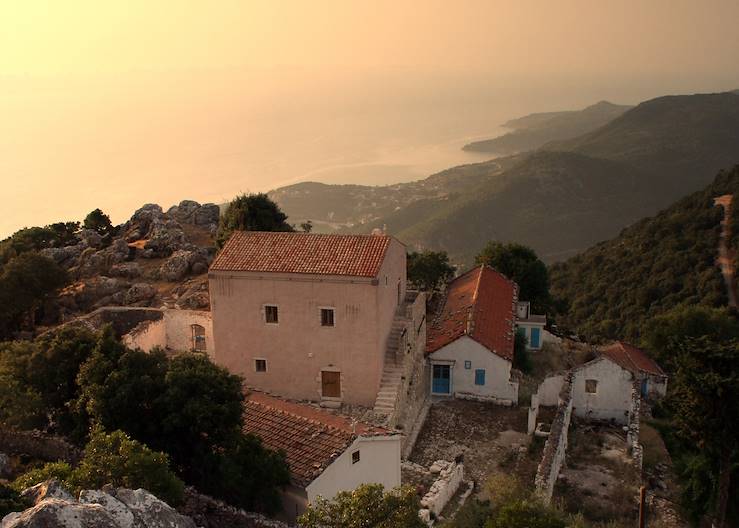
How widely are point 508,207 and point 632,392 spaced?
95.1 metres

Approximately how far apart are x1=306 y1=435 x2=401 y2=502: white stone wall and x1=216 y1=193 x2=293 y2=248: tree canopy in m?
23.8

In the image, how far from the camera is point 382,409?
73.1 feet

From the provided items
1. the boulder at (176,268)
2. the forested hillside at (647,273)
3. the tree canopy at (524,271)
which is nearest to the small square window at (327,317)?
the boulder at (176,268)

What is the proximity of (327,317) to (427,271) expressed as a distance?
1785 cm

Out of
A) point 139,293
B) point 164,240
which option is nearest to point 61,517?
point 139,293

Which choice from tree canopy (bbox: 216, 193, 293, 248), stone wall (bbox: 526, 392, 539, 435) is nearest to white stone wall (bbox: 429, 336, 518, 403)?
stone wall (bbox: 526, 392, 539, 435)

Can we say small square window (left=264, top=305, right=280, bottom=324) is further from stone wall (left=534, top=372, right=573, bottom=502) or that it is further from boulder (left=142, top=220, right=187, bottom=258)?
boulder (left=142, top=220, right=187, bottom=258)

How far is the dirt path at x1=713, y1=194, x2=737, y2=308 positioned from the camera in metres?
50.9

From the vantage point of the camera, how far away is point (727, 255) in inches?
2203

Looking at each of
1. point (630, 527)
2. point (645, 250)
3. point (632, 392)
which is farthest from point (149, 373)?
point (645, 250)

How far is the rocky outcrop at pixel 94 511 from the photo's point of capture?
27.5 feet

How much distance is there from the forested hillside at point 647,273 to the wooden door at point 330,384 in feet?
98.3

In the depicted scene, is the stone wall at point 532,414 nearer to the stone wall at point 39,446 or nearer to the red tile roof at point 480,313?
the red tile roof at point 480,313

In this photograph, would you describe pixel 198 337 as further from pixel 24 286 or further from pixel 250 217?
pixel 250 217
